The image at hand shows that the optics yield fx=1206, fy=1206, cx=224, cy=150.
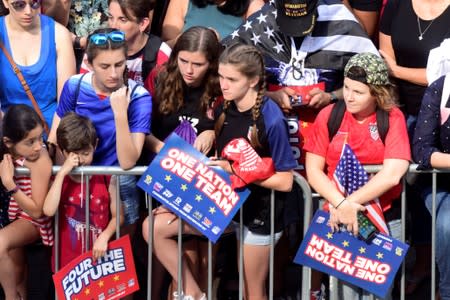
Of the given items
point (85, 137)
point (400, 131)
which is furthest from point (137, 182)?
point (400, 131)

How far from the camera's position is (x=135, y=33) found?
7797 mm

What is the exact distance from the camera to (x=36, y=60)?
7.74 metres

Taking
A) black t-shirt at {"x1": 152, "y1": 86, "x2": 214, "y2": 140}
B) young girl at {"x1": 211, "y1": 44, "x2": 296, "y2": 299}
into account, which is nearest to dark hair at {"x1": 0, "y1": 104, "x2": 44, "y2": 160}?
black t-shirt at {"x1": 152, "y1": 86, "x2": 214, "y2": 140}

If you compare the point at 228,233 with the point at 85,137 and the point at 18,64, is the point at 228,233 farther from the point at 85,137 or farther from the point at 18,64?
the point at 18,64

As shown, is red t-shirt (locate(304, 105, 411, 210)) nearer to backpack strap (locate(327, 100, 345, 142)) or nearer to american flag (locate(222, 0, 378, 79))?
backpack strap (locate(327, 100, 345, 142))

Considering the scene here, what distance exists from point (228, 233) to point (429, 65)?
1644 millimetres

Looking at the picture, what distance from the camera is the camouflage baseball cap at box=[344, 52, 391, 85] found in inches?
277

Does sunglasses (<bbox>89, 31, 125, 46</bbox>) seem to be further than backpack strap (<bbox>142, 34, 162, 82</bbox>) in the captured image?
No

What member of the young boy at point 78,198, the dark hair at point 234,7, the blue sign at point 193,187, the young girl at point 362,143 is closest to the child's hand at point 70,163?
the young boy at point 78,198

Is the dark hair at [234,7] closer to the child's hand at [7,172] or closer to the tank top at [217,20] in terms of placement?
the tank top at [217,20]

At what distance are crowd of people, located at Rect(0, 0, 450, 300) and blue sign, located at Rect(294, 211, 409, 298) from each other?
90 mm

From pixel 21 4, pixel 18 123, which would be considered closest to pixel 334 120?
pixel 18 123

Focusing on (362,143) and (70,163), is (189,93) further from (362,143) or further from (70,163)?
(362,143)

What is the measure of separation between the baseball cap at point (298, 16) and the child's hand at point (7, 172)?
1908 millimetres
